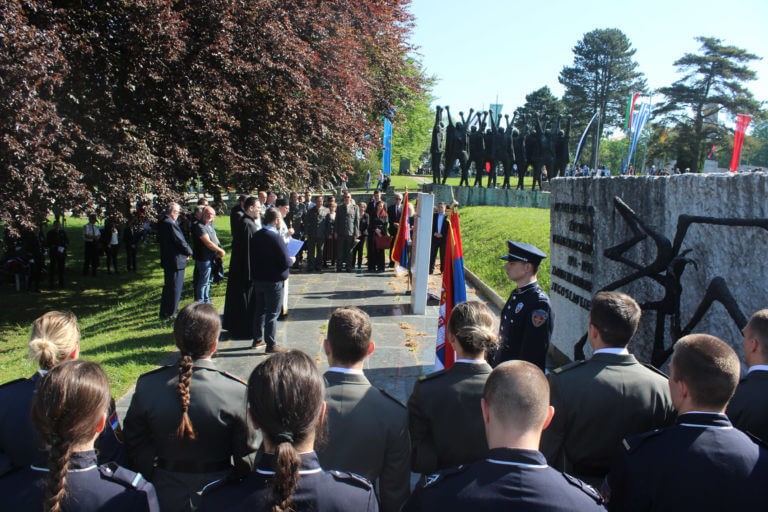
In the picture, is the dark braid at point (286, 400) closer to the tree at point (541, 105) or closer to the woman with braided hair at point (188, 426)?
the woman with braided hair at point (188, 426)

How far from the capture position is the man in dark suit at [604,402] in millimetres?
2705

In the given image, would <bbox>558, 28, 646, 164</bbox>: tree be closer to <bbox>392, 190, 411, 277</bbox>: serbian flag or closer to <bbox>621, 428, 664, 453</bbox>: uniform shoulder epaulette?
<bbox>392, 190, 411, 277</bbox>: serbian flag

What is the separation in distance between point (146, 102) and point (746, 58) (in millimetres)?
50251

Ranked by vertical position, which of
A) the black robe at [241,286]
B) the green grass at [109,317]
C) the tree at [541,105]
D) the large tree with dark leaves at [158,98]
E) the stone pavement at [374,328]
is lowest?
the green grass at [109,317]

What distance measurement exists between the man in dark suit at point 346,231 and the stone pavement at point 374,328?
0.56m

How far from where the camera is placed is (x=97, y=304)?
12586mm

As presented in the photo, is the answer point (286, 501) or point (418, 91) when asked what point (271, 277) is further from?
point (418, 91)

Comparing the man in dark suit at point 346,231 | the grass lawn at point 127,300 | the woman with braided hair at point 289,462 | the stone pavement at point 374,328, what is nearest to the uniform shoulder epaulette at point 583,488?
the woman with braided hair at point 289,462

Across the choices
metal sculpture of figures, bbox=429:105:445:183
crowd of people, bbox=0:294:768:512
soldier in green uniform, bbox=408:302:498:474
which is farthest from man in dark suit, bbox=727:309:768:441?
metal sculpture of figures, bbox=429:105:445:183

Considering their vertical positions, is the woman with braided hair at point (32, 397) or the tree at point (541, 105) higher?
the tree at point (541, 105)

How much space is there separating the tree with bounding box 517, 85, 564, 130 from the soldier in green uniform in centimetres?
6397

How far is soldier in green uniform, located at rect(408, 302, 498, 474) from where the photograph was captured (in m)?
2.75

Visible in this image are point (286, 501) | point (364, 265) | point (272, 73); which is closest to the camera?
point (286, 501)

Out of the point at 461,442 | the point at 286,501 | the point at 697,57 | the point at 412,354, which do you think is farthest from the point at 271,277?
the point at 697,57
